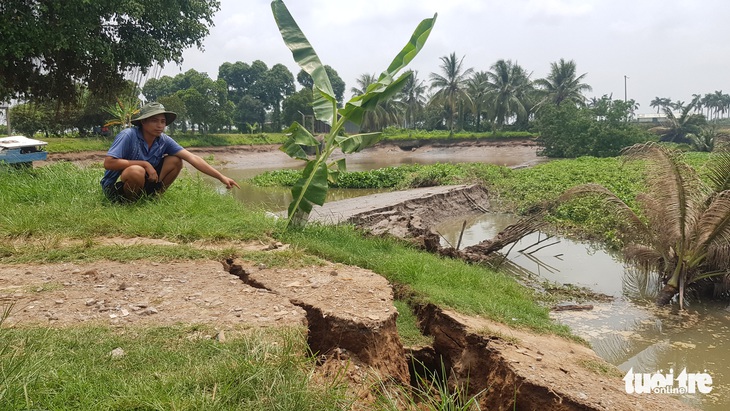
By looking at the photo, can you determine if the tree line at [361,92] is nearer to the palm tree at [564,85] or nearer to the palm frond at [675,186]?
the palm tree at [564,85]

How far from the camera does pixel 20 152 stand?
8.99m

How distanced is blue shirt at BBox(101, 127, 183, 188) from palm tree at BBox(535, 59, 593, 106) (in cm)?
4552

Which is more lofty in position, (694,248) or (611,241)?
(694,248)

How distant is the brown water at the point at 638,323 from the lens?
471 centimetres

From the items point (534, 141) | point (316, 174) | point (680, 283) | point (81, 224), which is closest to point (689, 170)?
point (680, 283)

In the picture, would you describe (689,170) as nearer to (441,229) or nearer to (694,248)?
(694,248)

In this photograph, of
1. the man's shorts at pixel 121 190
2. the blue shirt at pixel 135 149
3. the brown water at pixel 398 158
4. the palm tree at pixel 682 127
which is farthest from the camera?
the palm tree at pixel 682 127

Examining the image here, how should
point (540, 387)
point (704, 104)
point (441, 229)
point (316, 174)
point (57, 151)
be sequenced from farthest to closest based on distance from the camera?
point (704, 104), point (57, 151), point (441, 229), point (316, 174), point (540, 387)

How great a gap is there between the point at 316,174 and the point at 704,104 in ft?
280

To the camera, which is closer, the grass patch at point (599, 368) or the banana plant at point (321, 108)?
the grass patch at point (599, 368)

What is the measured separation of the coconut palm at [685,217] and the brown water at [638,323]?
14.7 inches

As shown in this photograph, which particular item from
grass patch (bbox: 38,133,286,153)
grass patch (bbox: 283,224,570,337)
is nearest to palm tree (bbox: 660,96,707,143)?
grass patch (bbox: 38,133,286,153)

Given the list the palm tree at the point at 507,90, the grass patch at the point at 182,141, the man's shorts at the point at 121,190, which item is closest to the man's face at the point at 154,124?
the man's shorts at the point at 121,190

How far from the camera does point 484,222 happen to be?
12.8m
